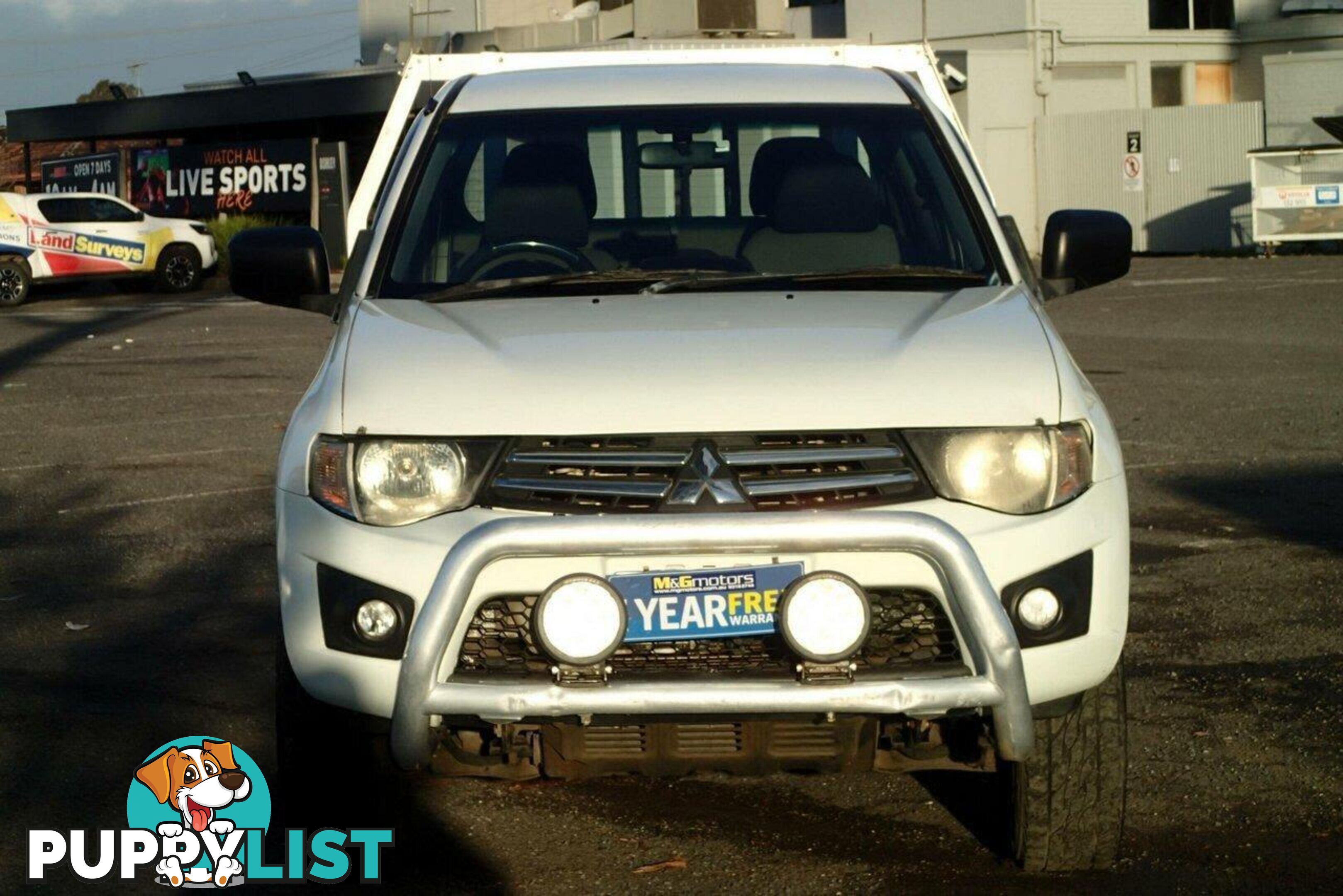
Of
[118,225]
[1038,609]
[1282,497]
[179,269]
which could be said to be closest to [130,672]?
[1038,609]

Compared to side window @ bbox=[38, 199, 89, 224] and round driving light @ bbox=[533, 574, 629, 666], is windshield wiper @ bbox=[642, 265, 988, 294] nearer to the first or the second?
round driving light @ bbox=[533, 574, 629, 666]

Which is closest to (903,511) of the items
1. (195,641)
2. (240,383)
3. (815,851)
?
(815,851)

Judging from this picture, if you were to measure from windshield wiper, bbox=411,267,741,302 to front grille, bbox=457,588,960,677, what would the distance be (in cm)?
121

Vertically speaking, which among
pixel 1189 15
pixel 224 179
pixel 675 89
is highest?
pixel 1189 15

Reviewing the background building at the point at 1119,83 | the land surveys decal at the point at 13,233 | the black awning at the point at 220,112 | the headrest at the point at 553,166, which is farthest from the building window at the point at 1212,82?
the headrest at the point at 553,166

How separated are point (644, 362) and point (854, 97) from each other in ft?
6.07

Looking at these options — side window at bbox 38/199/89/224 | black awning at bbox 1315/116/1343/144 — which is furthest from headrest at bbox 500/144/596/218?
black awning at bbox 1315/116/1343/144

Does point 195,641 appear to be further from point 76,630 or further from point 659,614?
point 659,614

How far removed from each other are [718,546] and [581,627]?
0.30 metres

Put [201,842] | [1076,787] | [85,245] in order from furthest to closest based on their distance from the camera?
[85,245]
[201,842]
[1076,787]

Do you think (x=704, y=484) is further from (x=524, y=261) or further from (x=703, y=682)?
(x=524, y=261)

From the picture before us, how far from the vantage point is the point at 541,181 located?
5371 mm

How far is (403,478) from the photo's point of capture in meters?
3.89

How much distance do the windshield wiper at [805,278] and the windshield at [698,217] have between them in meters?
0.04
